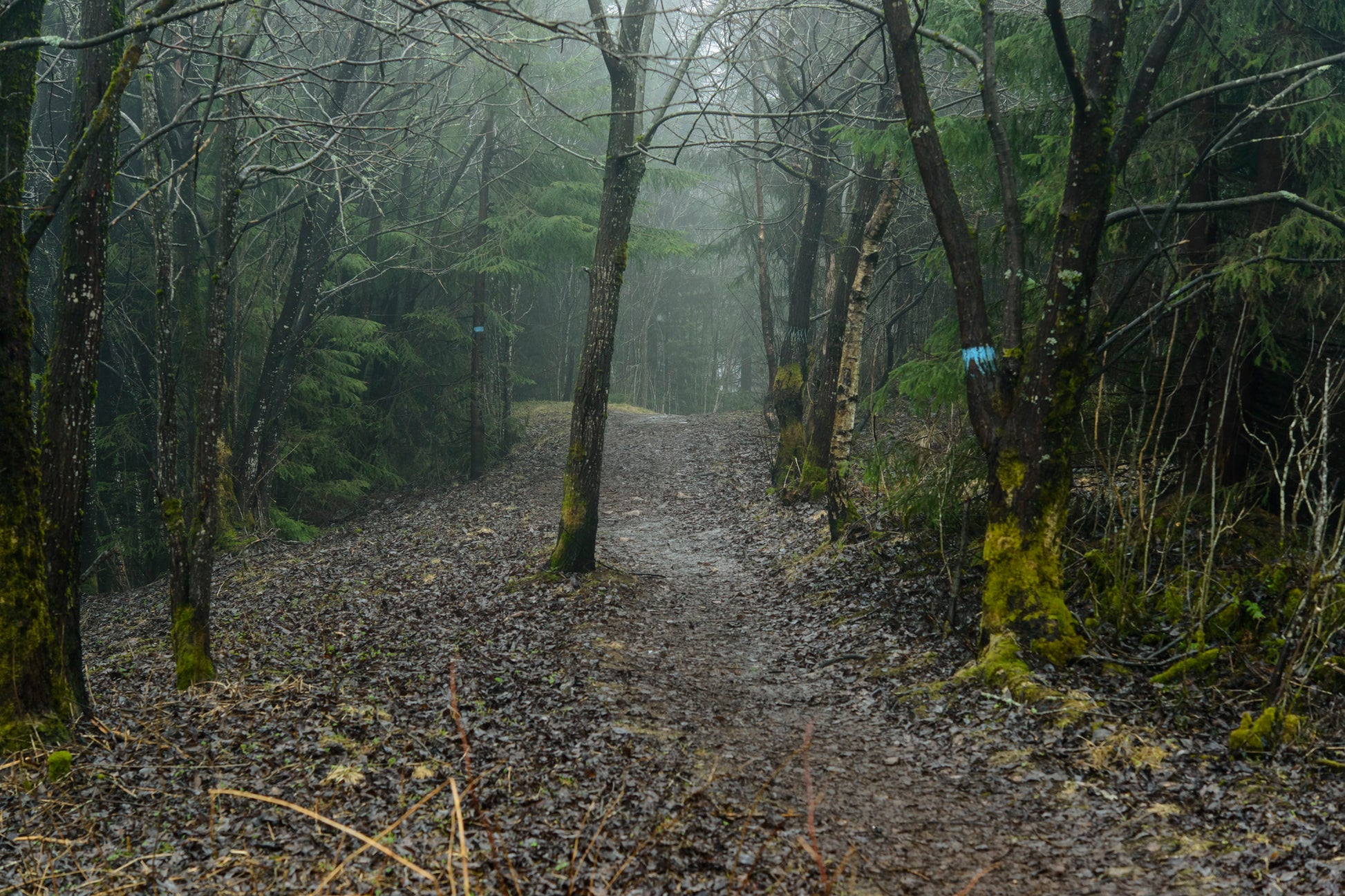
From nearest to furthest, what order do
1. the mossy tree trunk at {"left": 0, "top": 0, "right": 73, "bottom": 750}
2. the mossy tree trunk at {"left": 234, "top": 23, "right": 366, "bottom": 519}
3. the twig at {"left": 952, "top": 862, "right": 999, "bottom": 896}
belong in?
the twig at {"left": 952, "top": 862, "right": 999, "bottom": 896} < the mossy tree trunk at {"left": 0, "top": 0, "right": 73, "bottom": 750} < the mossy tree trunk at {"left": 234, "top": 23, "right": 366, "bottom": 519}

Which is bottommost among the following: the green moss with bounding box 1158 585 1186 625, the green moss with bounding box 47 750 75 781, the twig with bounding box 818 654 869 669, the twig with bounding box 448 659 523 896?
the twig with bounding box 818 654 869 669

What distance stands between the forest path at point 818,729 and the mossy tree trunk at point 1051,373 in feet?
3.57

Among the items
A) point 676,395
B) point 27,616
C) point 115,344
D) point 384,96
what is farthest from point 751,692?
point 676,395

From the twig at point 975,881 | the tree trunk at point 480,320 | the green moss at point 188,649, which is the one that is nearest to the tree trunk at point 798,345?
the tree trunk at point 480,320

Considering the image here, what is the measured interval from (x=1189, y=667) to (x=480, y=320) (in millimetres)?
15454

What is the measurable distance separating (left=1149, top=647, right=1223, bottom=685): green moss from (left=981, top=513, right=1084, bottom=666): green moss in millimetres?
534

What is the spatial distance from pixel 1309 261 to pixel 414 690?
678 centimetres

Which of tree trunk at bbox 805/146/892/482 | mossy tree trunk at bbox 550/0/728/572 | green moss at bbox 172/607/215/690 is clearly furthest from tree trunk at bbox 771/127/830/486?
green moss at bbox 172/607/215/690

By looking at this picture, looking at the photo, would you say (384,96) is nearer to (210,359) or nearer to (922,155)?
(210,359)

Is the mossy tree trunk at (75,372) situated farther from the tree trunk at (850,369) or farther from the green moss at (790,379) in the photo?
the green moss at (790,379)

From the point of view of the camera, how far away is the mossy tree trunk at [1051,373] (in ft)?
18.8

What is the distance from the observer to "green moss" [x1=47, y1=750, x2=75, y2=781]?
4.38 m

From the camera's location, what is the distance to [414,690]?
6297mm

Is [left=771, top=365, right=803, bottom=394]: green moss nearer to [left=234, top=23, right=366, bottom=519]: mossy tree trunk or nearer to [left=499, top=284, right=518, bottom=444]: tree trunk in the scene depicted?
[left=499, top=284, right=518, bottom=444]: tree trunk
